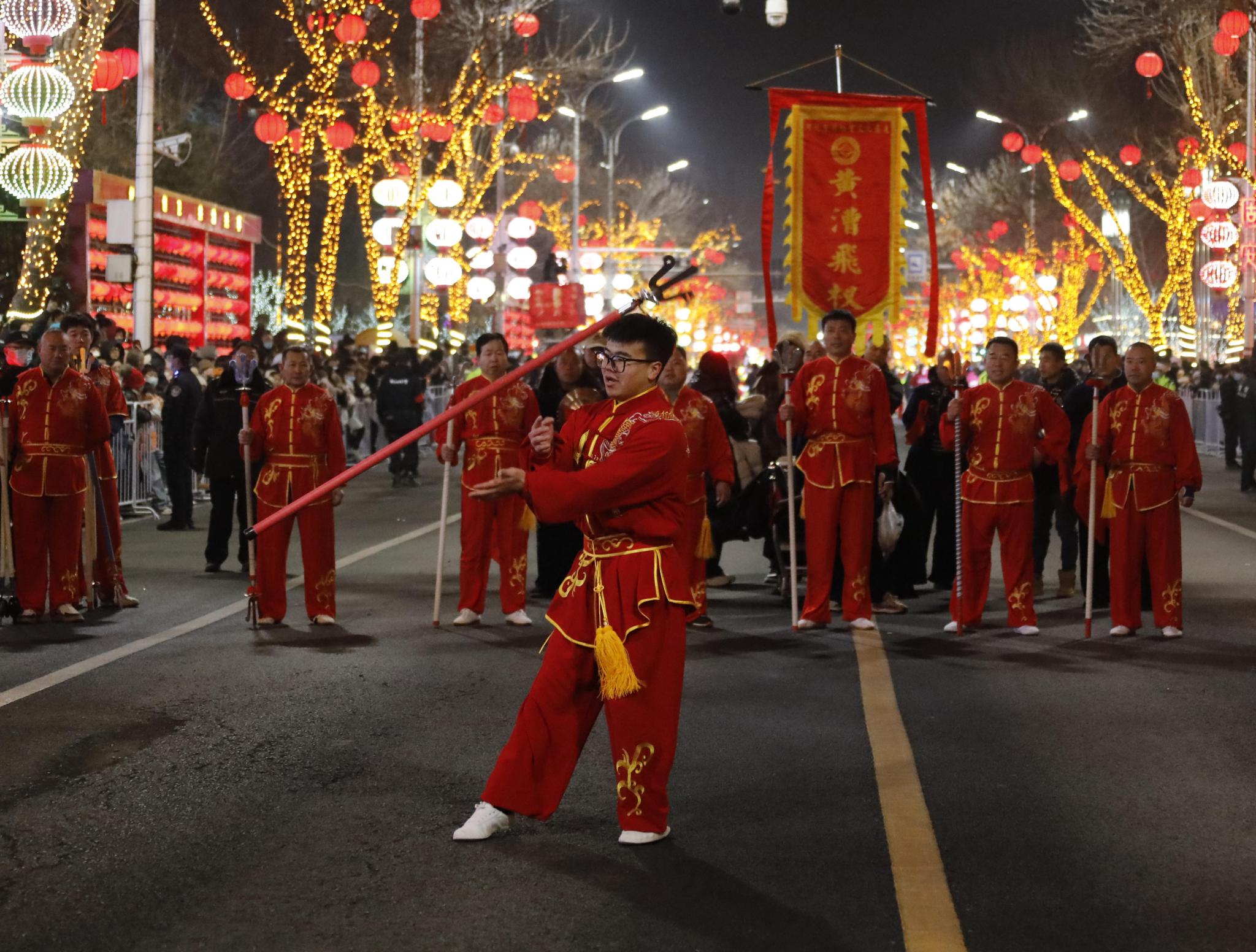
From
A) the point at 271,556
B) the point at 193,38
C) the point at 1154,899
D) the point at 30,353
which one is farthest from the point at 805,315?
the point at 193,38

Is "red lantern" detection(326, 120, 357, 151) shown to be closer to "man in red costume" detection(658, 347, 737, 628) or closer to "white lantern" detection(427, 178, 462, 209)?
"white lantern" detection(427, 178, 462, 209)

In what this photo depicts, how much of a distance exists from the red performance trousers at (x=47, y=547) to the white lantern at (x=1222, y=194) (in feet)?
79.5

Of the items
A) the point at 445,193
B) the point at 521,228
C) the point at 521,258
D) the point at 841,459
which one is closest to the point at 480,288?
the point at 521,228

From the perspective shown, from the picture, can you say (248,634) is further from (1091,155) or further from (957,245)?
(957,245)

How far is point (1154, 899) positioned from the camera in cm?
502

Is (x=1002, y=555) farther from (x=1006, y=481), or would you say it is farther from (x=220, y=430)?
(x=220, y=430)

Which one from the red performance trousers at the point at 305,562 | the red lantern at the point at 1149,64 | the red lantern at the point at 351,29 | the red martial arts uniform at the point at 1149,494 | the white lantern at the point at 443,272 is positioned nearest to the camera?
the red martial arts uniform at the point at 1149,494

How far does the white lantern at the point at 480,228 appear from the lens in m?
34.2

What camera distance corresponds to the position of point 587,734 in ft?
18.2

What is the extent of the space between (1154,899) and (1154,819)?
0.95 m

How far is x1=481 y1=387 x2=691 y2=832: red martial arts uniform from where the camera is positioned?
5477mm

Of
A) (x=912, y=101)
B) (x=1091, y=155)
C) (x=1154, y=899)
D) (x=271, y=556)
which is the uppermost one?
(x=1091, y=155)

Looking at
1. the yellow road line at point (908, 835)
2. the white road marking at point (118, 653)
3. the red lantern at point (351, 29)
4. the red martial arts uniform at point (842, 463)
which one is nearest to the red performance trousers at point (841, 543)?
the red martial arts uniform at point (842, 463)

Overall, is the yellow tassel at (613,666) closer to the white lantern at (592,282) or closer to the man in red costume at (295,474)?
the man in red costume at (295,474)
